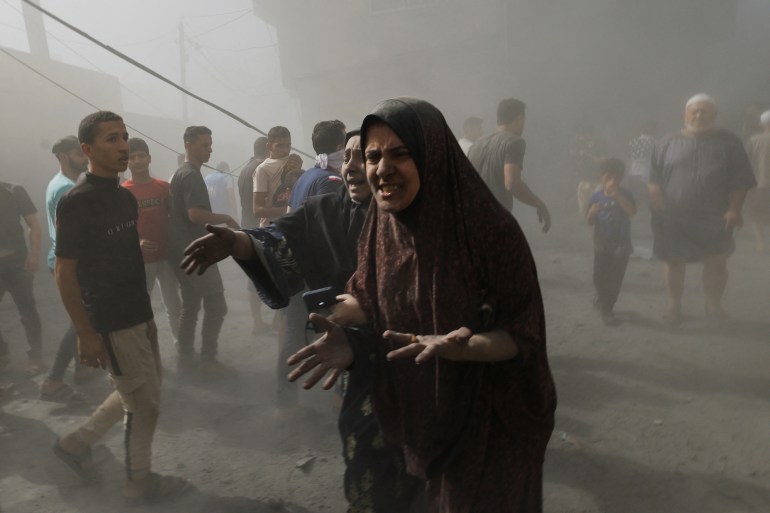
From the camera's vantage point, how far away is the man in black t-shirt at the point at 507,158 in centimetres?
479

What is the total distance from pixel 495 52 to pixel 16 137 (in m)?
12.5

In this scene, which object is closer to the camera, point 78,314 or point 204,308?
point 78,314

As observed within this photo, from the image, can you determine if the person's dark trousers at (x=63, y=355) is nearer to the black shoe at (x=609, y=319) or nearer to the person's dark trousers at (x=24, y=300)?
the person's dark trousers at (x=24, y=300)

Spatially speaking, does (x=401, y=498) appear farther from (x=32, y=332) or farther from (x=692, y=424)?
(x=32, y=332)

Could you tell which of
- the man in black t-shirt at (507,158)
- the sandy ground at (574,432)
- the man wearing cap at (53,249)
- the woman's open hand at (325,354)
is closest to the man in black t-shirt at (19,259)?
the sandy ground at (574,432)

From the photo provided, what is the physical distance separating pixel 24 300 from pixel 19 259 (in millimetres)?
378

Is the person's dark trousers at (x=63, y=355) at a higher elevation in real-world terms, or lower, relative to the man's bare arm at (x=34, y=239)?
lower

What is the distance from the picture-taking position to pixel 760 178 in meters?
7.29

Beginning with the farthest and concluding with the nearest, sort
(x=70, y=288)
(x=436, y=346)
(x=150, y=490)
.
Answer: (x=150, y=490), (x=70, y=288), (x=436, y=346)

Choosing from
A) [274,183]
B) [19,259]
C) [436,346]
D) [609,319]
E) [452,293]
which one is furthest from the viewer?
[609,319]

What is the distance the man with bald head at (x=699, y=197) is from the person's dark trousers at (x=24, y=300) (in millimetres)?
5844

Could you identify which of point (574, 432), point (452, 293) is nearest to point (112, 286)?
point (452, 293)

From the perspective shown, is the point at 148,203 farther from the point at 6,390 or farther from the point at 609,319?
the point at 609,319

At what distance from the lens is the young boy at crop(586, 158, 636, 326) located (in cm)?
554
